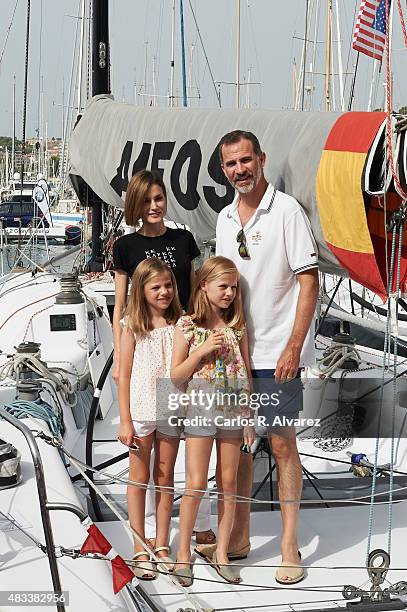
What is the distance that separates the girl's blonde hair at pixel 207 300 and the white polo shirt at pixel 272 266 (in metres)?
0.06

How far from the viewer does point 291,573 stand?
3086 mm

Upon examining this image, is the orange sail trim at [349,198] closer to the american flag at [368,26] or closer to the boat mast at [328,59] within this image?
the american flag at [368,26]

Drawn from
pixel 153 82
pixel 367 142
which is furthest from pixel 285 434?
pixel 153 82

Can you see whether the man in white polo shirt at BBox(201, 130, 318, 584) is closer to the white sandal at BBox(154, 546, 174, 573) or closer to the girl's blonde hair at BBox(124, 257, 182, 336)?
the girl's blonde hair at BBox(124, 257, 182, 336)

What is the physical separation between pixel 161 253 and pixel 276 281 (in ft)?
1.80

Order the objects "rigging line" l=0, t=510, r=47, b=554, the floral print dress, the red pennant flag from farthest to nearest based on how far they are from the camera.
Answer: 1. the floral print dress
2. "rigging line" l=0, t=510, r=47, b=554
3. the red pennant flag

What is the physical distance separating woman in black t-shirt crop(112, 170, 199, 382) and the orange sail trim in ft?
1.93

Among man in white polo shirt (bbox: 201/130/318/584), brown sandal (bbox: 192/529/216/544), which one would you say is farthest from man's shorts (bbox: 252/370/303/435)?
brown sandal (bbox: 192/529/216/544)

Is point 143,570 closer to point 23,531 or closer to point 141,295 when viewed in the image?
point 23,531

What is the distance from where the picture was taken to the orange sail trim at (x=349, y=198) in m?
2.98

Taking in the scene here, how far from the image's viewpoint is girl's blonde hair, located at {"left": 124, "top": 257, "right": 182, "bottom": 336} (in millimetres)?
3088

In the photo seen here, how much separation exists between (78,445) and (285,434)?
1.61m

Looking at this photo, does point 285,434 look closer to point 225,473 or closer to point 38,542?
point 225,473

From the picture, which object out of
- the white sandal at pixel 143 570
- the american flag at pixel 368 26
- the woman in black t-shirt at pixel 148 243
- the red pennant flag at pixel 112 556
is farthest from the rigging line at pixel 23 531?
the american flag at pixel 368 26
